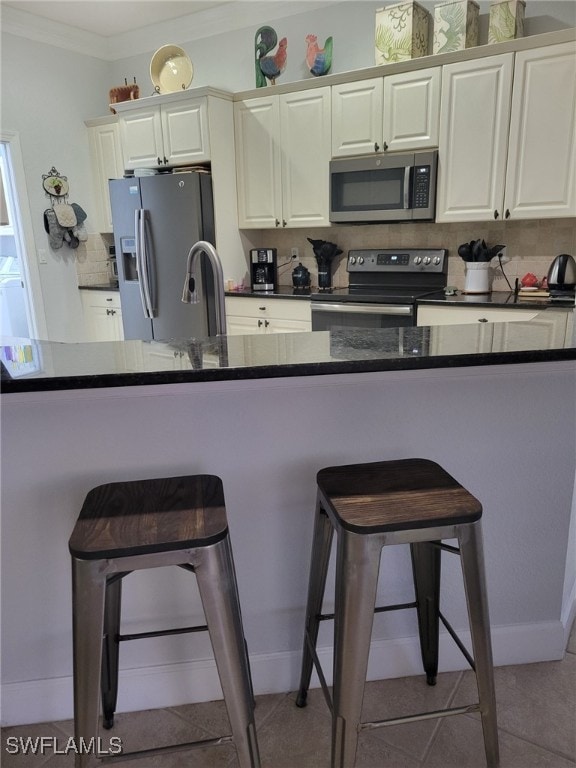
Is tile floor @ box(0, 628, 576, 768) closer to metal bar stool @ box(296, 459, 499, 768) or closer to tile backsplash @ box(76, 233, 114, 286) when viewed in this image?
metal bar stool @ box(296, 459, 499, 768)

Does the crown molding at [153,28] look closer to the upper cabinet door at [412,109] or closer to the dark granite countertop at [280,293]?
the upper cabinet door at [412,109]

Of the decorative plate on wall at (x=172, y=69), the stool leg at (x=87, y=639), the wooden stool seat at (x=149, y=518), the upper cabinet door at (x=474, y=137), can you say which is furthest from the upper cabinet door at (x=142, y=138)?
the stool leg at (x=87, y=639)

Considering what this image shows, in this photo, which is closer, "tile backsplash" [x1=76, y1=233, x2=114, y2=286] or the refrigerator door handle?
the refrigerator door handle

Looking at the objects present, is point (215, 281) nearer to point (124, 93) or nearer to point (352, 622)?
point (352, 622)

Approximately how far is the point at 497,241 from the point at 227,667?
3141 millimetres

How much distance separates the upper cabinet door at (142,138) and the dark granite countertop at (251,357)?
120 inches

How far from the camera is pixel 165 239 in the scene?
3.90 m

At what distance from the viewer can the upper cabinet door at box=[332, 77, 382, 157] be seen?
10.9 feet

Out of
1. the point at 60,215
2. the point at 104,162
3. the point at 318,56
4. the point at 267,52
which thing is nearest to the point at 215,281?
the point at 318,56

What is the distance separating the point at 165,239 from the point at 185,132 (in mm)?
770

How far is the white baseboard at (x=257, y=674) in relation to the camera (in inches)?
58.4

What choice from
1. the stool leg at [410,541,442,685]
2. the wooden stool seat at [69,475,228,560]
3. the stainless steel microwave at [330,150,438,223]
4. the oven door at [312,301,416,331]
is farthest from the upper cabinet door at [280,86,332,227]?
the wooden stool seat at [69,475,228,560]

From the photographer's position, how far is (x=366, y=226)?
3.86 metres

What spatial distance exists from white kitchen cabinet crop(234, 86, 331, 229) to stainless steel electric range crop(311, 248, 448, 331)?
1.50 ft
